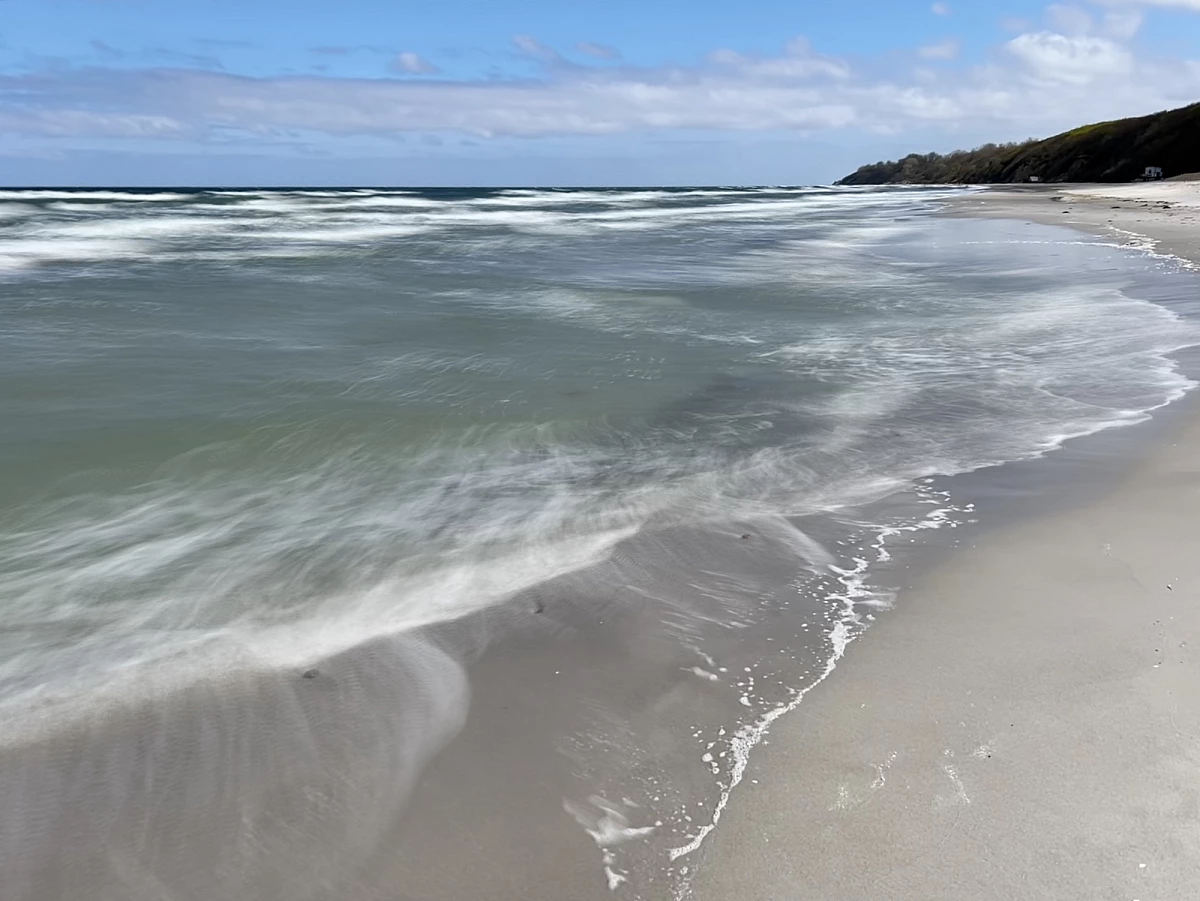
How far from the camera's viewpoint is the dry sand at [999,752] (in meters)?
2.14

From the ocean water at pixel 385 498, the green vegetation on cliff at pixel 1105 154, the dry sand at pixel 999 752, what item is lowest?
the green vegetation on cliff at pixel 1105 154

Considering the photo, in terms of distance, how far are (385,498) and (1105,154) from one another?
261ft

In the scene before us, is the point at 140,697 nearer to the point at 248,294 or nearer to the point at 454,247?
the point at 248,294

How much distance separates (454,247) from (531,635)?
21.8m

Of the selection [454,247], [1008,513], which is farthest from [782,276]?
[1008,513]

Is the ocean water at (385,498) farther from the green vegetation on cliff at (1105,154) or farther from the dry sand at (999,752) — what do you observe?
the green vegetation on cliff at (1105,154)

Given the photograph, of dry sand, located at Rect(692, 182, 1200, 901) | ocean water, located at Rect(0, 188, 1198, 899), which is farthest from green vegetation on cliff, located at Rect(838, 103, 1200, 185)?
dry sand, located at Rect(692, 182, 1200, 901)

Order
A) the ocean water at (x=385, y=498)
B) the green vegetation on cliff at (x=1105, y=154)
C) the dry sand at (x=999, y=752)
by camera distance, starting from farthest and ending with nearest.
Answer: the green vegetation on cliff at (x=1105, y=154), the ocean water at (x=385, y=498), the dry sand at (x=999, y=752)

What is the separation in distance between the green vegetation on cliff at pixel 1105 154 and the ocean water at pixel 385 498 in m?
62.0

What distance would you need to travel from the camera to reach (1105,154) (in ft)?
228

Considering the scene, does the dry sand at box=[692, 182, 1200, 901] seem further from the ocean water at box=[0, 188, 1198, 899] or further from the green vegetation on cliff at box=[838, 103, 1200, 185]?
the green vegetation on cliff at box=[838, 103, 1200, 185]

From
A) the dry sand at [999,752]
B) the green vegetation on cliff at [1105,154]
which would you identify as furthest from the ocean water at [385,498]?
the green vegetation on cliff at [1105,154]

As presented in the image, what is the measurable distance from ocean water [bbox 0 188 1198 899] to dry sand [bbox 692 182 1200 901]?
193 mm

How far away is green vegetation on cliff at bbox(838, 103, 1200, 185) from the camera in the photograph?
208 ft
